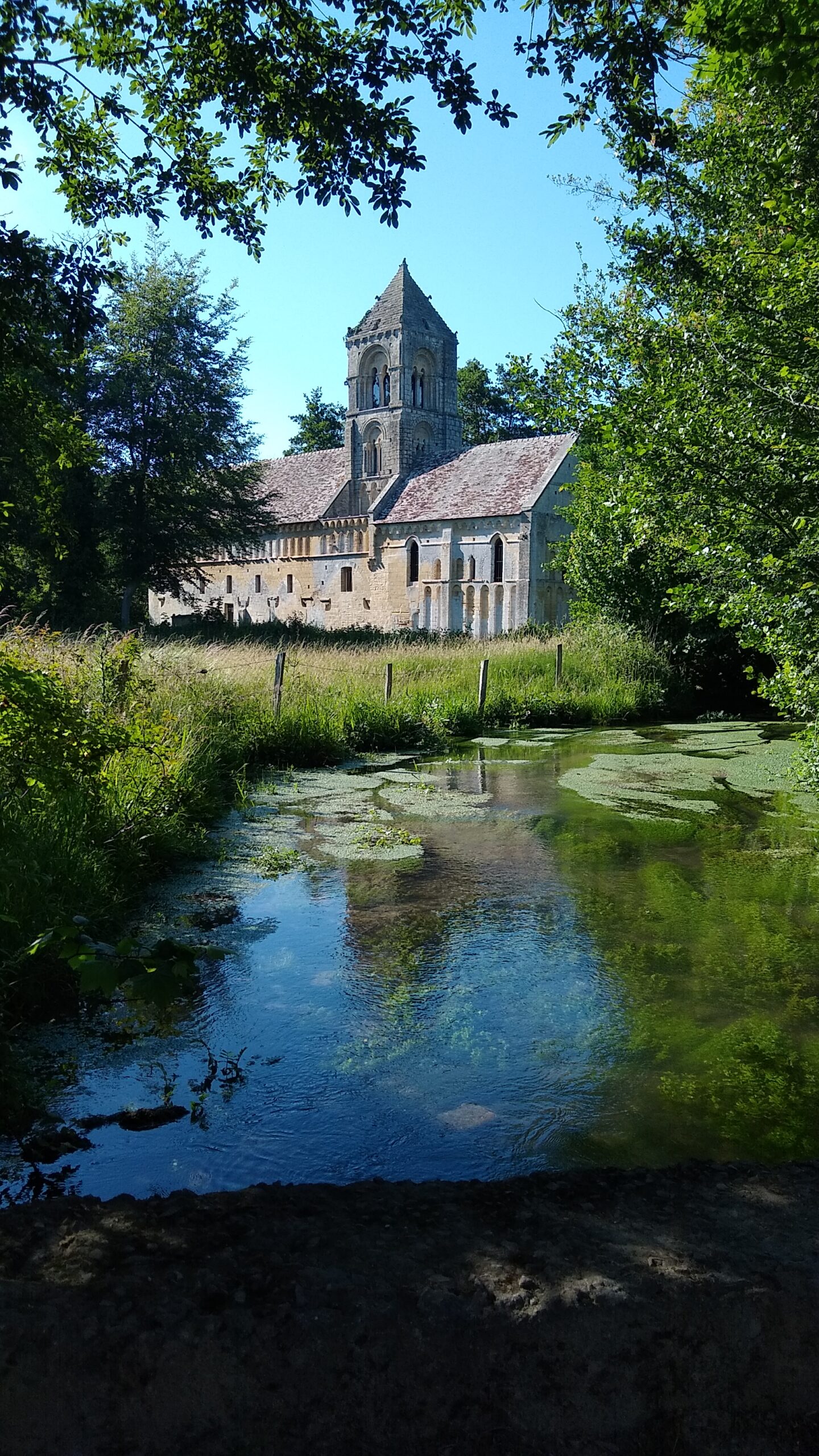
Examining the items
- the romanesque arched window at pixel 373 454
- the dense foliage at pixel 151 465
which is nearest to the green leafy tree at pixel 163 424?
the dense foliage at pixel 151 465

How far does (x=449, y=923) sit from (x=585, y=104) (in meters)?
4.93

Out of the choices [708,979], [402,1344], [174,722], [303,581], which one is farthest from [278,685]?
[303,581]

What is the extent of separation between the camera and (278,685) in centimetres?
1377

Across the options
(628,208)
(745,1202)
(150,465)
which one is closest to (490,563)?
(150,465)

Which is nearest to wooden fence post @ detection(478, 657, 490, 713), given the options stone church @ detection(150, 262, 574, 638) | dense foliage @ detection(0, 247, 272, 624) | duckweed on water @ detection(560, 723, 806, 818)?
duckweed on water @ detection(560, 723, 806, 818)

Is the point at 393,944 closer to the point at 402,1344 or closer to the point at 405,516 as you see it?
the point at 402,1344

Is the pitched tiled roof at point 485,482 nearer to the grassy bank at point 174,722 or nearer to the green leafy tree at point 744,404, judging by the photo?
the grassy bank at point 174,722

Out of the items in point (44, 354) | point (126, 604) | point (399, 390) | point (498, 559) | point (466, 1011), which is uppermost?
point (399, 390)

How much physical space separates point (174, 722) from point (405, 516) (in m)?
34.8

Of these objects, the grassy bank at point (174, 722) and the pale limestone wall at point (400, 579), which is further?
the pale limestone wall at point (400, 579)

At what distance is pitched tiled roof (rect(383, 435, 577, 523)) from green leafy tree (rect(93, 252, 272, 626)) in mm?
10428

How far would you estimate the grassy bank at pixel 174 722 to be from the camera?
5012 mm

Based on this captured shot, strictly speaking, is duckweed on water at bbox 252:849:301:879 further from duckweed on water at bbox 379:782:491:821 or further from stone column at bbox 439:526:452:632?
stone column at bbox 439:526:452:632

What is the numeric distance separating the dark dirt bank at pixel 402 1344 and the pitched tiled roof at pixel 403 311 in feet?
163
